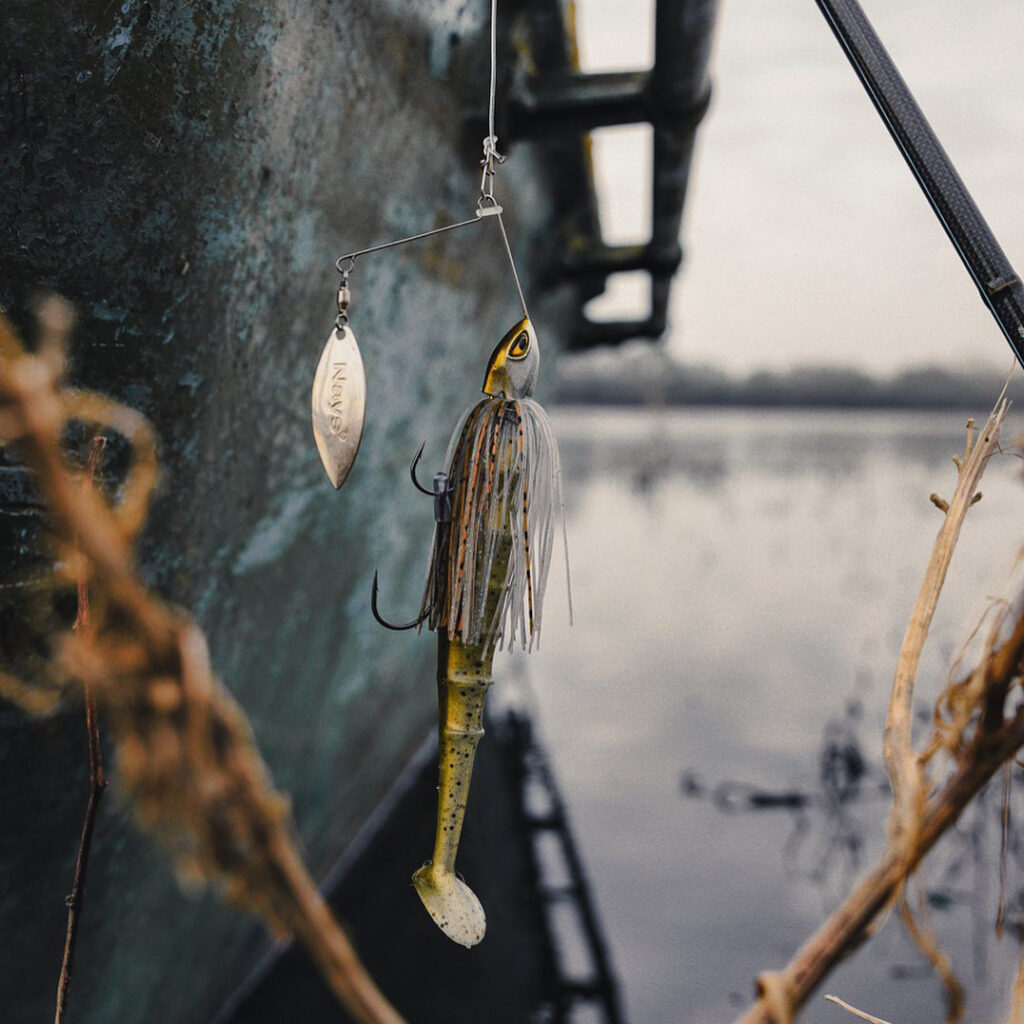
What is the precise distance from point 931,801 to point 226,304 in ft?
4.78

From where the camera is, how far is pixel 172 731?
570mm

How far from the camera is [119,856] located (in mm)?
2109

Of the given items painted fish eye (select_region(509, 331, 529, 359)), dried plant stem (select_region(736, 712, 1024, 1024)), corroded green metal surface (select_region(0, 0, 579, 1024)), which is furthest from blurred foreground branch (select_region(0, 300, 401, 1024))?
corroded green metal surface (select_region(0, 0, 579, 1024))

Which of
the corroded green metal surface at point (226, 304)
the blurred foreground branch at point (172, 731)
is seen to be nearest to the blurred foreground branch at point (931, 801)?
the blurred foreground branch at point (172, 731)

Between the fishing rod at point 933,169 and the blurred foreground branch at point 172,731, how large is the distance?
121 centimetres

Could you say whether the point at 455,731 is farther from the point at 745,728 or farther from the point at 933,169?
the point at 745,728

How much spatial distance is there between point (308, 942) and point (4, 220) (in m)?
1.22

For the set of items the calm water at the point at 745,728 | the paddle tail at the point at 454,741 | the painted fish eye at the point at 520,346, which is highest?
the painted fish eye at the point at 520,346

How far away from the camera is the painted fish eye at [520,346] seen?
4.16ft

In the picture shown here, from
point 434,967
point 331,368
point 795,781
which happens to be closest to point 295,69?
point 331,368

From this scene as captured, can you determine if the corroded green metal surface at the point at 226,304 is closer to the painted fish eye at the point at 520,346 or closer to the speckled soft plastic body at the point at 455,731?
the painted fish eye at the point at 520,346

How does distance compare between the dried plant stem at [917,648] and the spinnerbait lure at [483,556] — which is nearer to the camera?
the dried plant stem at [917,648]

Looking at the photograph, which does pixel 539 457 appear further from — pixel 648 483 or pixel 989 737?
pixel 648 483

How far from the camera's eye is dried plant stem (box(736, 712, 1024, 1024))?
699 millimetres
